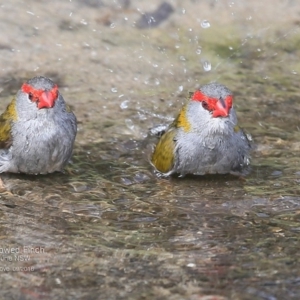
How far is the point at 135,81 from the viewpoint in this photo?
8766mm

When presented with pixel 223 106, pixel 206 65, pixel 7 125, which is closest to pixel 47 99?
pixel 7 125

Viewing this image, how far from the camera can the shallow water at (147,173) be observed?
4.63 m

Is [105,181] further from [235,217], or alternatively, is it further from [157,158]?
[235,217]

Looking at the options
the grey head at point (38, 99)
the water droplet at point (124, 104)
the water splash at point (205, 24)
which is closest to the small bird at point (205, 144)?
the grey head at point (38, 99)

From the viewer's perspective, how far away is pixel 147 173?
23.2 ft

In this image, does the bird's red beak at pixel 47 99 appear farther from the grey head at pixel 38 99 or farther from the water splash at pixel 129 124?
the water splash at pixel 129 124

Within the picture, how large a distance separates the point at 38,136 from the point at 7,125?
0.37 metres

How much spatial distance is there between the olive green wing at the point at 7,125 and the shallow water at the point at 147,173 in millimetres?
294

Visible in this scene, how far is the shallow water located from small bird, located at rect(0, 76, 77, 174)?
141 millimetres

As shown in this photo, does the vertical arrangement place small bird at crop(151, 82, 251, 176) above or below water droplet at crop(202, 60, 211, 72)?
below

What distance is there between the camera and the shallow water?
463 centimetres

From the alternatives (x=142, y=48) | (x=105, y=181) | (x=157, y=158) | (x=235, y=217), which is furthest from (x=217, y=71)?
(x=235, y=217)

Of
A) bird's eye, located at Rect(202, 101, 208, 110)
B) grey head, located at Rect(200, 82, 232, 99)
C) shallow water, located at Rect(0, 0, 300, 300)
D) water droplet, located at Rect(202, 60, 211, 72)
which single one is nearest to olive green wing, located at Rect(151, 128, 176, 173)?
shallow water, located at Rect(0, 0, 300, 300)

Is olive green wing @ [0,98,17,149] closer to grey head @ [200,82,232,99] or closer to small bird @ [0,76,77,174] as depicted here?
small bird @ [0,76,77,174]
